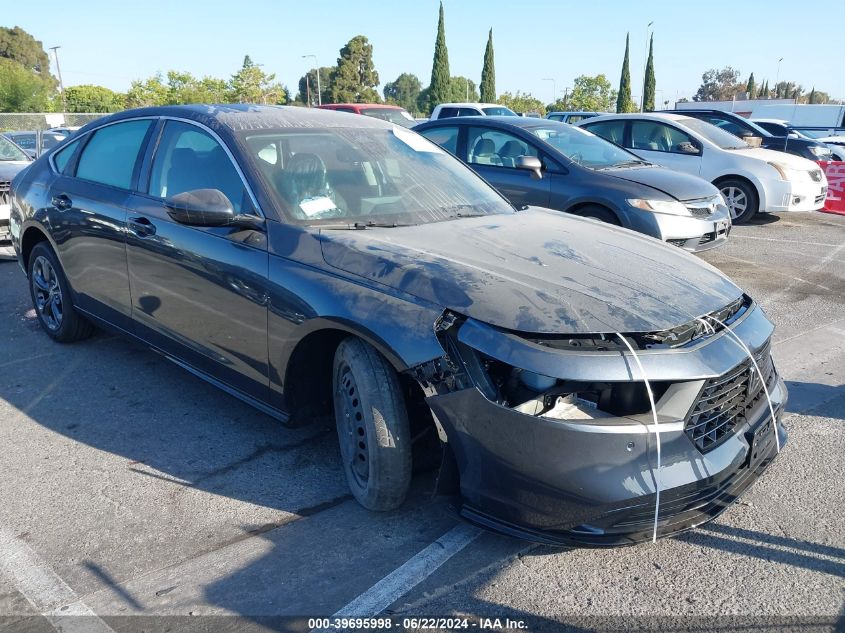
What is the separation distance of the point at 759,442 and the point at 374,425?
150 centimetres

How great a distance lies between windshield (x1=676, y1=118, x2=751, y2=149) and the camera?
11207 millimetres

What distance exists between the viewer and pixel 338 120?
4211 millimetres

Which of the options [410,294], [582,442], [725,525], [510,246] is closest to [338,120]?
[510,246]

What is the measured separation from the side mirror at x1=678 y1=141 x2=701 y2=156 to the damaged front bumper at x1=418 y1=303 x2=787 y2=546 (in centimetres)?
913

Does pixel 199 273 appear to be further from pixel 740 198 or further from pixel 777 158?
pixel 777 158

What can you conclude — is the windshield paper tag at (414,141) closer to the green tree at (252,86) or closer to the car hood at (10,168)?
the car hood at (10,168)

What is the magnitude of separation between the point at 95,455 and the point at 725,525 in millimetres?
3009

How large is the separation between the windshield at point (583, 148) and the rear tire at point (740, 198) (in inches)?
126

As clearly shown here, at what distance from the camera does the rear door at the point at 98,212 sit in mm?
4270

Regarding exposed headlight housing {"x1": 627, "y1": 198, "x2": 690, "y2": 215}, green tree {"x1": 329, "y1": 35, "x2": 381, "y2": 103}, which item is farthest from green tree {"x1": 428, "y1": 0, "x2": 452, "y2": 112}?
exposed headlight housing {"x1": 627, "y1": 198, "x2": 690, "y2": 215}

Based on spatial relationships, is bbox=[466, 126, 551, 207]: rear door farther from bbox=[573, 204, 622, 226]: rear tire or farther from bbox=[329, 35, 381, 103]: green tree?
bbox=[329, 35, 381, 103]: green tree

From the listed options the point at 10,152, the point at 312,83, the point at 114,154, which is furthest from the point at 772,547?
the point at 312,83

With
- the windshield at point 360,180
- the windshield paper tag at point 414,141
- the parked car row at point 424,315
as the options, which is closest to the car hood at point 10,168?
the parked car row at point 424,315

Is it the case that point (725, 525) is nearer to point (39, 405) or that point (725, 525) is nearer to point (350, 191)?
point (350, 191)
